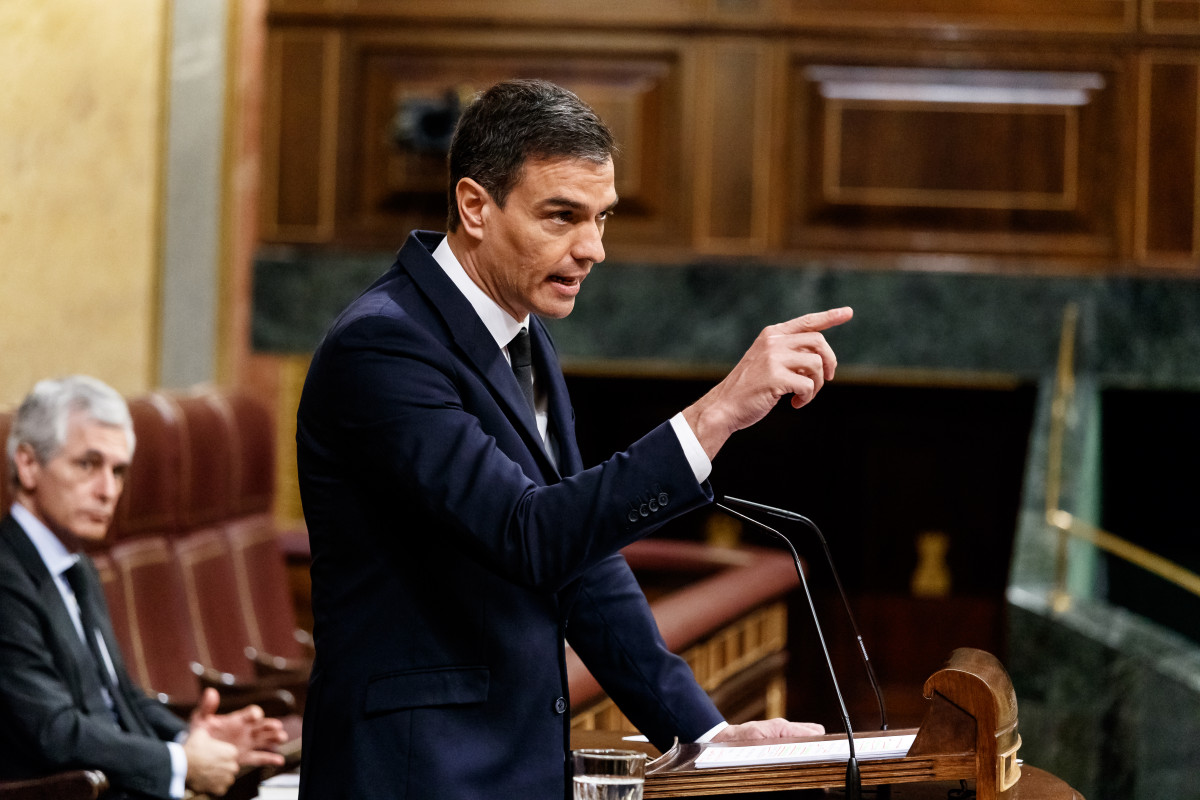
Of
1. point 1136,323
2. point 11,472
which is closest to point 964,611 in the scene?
point 1136,323

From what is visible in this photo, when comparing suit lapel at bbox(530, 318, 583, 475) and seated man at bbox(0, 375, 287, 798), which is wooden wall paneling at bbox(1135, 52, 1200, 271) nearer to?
seated man at bbox(0, 375, 287, 798)

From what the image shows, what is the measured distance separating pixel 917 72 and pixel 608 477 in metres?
4.88

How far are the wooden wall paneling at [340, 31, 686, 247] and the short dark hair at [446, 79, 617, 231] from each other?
438cm

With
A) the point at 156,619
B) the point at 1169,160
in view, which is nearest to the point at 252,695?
the point at 156,619

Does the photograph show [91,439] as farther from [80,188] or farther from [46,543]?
[80,188]

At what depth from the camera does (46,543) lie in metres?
2.56

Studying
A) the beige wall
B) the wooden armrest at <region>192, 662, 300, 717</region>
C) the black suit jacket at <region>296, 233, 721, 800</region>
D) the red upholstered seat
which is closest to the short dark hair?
the black suit jacket at <region>296, 233, 721, 800</region>

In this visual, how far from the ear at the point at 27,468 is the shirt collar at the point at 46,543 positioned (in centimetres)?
5

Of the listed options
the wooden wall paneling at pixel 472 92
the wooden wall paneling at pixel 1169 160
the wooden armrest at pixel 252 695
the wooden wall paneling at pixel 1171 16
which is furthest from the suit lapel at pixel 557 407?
the wooden wall paneling at pixel 1171 16

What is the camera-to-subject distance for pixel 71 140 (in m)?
4.85

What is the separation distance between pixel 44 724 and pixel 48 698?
0.14 ft

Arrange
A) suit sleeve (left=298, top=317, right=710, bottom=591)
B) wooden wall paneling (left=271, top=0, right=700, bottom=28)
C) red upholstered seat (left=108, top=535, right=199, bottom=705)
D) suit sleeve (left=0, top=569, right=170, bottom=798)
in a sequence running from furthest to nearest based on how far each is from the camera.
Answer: wooden wall paneling (left=271, top=0, right=700, bottom=28) < red upholstered seat (left=108, top=535, right=199, bottom=705) < suit sleeve (left=0, top=569, right=170, bottom=798) < suit sleeve (left=298, top=317, right=710, bottom=591)

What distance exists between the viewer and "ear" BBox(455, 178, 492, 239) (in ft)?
4.75

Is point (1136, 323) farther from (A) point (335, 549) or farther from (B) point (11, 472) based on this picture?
(A) point (335, 549)
